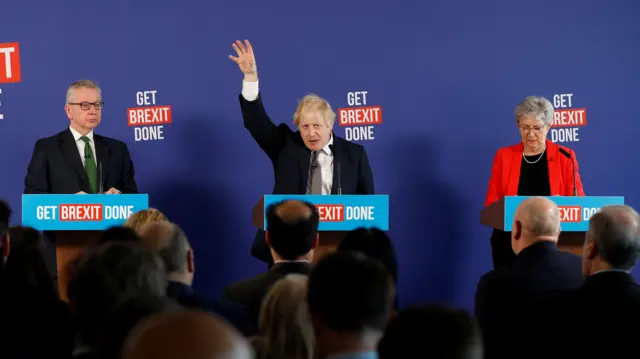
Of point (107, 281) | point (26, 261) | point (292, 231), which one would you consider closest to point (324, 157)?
point (292, 231)

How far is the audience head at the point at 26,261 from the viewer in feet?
9.72

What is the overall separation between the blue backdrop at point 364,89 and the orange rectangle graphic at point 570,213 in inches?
78.1

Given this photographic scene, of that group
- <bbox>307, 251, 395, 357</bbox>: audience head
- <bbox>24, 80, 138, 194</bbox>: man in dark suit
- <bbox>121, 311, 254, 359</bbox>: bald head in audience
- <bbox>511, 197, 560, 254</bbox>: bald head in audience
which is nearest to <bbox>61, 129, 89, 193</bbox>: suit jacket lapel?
<bbox>24, 80, 138, 194</bbox>: man in dark suit

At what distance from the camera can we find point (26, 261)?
3.16 m

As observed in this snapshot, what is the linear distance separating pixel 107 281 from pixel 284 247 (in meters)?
1.40

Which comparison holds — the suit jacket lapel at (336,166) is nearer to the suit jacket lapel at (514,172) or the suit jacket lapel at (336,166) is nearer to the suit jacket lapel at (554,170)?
the suit jacket lapel at (514,172)

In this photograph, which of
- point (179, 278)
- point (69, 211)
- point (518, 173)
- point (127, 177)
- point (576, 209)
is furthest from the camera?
point (518, 173)

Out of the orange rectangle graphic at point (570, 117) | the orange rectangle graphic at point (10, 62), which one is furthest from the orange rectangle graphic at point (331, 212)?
the orange rectangle graphic at point (10, 62)

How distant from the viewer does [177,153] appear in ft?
21.1

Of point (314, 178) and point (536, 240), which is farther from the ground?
point (314, 178)

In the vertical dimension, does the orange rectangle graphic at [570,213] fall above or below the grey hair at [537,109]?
below

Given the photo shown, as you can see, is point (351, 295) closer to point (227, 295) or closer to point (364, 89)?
point (227, 295)

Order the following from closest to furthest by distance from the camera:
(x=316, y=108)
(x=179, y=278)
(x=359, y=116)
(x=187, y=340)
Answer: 1. (x=187, y=340)
2. (x=179, y=278)
3. (x=316, y=108)
4. (x=359, y=116)

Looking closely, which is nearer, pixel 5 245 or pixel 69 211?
pixel 5 245
